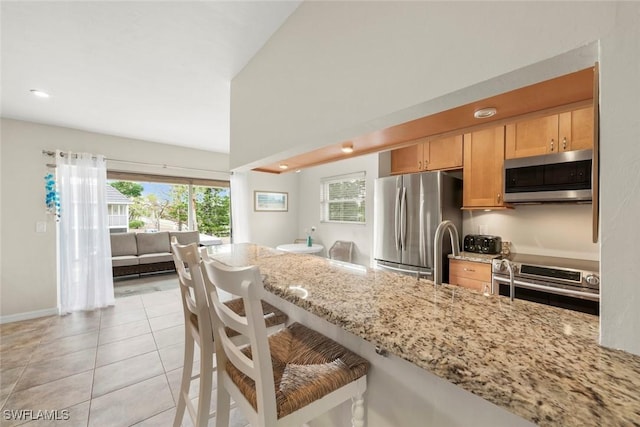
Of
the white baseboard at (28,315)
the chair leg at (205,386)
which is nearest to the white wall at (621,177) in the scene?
the chair leg at (205,386)

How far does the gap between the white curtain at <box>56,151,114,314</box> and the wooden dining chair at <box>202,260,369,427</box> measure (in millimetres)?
3567

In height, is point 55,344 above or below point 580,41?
below

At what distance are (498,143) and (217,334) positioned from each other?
9.73 ft

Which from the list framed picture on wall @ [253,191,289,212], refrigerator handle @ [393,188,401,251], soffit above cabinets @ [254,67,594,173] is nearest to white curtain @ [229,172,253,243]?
framed picture on wall @ [253,191,289,212]

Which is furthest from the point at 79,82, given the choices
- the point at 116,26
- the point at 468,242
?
the point at 468,242

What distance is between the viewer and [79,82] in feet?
7.27

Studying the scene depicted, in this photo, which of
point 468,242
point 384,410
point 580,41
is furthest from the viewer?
point 468,242

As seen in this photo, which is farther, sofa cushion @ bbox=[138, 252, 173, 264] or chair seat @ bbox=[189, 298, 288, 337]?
sofa cushion @ bbox=[138, 252, 173, 264]

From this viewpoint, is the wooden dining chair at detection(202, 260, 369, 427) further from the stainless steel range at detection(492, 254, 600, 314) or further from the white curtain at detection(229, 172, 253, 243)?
the white curtain at detection(229, 172, 253, 243)

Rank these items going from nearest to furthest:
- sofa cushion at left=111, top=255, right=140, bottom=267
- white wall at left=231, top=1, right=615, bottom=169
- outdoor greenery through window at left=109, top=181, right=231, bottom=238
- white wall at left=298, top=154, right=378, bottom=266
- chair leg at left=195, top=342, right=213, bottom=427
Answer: white wall at left=231, top=1, right=615, bottom=169
chair leg at left=195, top=342, right=213, bottom=427
white wall at left=298, top=154, right=378, bottom=266
sofa cushion at left=111, top=255, right=140, bottom=267
outdoor greenery through window at left=109, top=181, right=231, bottom=238

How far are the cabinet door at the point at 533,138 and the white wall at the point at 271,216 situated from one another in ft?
12.6

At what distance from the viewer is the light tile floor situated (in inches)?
66.2

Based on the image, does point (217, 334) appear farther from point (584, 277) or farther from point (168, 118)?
point (168, 118)

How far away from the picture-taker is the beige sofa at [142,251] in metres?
4.62
